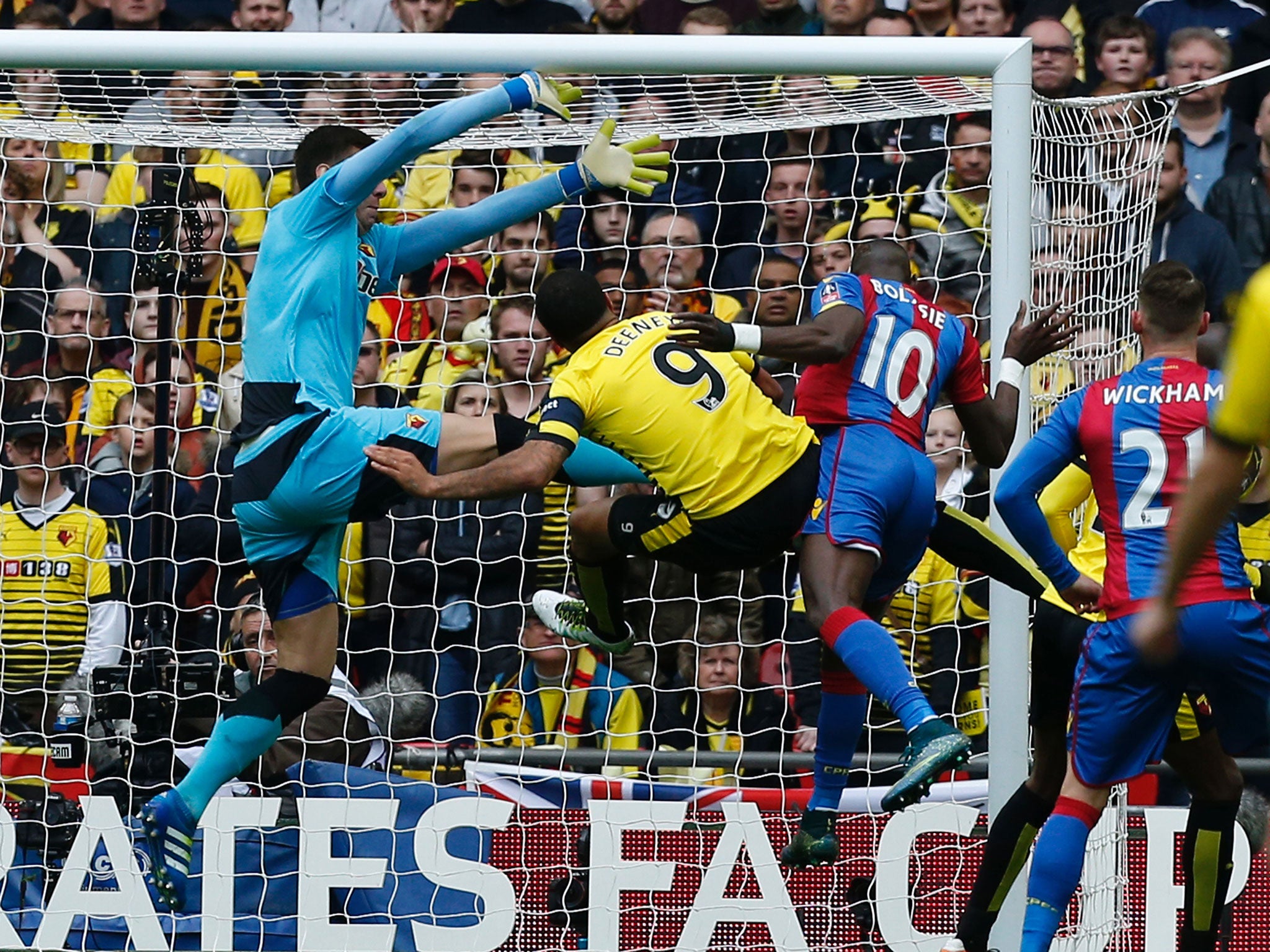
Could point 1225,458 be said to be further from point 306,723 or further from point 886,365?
point 306,723

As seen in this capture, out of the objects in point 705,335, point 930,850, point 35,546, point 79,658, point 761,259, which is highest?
point 761,259

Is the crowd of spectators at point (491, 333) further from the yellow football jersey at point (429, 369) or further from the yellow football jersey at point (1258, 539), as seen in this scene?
the yellow football jersey at point (1258, 539)

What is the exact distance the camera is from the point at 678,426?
18.0 ft

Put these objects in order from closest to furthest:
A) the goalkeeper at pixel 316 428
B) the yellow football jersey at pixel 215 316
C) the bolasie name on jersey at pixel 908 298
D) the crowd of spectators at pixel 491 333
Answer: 1. the goalkeeper at pixel 316 428
2. the bolasie name on jersey at pixel 908 298
3. the crowd of spectators at pixel 491 333
4. the yellow football jersey at pixel 215 316

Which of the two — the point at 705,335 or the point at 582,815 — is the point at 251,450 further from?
the point at 582,815

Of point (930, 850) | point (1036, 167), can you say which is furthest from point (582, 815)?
Answer: point (1036, 167)

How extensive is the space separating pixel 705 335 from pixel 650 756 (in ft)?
7.55

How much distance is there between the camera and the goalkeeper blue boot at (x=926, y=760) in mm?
4836

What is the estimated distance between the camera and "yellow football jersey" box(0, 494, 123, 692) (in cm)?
744

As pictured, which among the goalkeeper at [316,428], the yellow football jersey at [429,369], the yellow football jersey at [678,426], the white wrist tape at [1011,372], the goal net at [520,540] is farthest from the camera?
the yellow football jersey at [429,369]

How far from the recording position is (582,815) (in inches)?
273

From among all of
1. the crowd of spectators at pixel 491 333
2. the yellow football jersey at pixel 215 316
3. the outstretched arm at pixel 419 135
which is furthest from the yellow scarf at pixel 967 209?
the yellow football jersey at pixel 215 316

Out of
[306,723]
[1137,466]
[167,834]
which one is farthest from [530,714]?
[1137,466]

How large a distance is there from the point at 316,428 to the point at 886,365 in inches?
73.2
